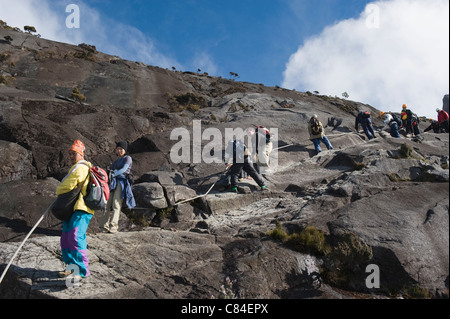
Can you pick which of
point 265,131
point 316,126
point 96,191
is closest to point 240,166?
point 265,131

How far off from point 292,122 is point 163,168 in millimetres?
10949

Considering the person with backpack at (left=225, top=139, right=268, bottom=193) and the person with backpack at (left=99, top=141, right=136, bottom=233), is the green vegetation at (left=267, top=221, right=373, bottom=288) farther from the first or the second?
the person with backpack at (left=225, top=139, right=268, bottom=193)

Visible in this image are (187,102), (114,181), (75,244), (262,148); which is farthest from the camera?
(187,102)

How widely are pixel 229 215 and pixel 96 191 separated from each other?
565 centimetres

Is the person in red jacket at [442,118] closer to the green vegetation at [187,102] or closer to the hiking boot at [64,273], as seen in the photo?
the green vegetation at [187,102]

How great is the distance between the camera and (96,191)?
6.00 m

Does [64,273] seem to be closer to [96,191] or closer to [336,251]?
[96,191]

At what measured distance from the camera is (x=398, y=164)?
10.9 meters

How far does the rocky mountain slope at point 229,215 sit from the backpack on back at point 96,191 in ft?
4.59

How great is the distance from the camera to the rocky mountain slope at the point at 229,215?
→ 18.7 feet

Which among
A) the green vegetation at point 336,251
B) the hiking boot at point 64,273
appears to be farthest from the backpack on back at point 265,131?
the hiking boot at point 64,273

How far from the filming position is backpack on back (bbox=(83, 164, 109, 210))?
5957 millimetres

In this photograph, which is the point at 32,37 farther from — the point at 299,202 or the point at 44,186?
the point at 299,202
